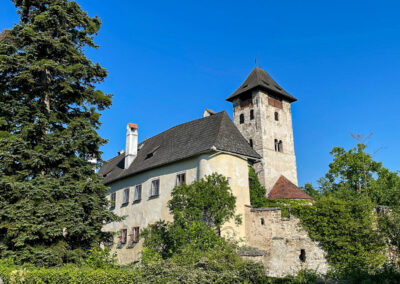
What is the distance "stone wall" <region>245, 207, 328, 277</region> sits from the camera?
1959cm

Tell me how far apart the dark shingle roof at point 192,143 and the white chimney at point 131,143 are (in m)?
0.62

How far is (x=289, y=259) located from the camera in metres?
20.0

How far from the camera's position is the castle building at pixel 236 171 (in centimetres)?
2044

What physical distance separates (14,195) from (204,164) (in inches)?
417

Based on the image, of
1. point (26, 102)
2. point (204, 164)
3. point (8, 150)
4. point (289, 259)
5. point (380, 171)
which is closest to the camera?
point (8, 150)

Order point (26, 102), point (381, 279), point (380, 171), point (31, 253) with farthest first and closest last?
point (380, 171) < point (26, 102) < point (31, 253) < point (381, 279)

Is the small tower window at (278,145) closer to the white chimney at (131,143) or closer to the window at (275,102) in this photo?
the window at (275,102)

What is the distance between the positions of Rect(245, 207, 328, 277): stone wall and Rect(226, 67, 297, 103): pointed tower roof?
590 inches

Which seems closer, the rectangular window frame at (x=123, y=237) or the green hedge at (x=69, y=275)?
the green hedge at (x=69, y=275)

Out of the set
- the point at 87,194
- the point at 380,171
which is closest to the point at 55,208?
the point at 87,194

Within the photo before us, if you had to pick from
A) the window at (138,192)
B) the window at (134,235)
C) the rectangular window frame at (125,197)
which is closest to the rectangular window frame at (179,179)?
the window at (138,192)

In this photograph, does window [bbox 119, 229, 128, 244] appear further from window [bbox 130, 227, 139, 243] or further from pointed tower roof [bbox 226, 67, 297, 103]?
pointed tower roof [bbox 226, 67, 297, 103]

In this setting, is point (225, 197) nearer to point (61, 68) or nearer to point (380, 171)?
point (61, 68)

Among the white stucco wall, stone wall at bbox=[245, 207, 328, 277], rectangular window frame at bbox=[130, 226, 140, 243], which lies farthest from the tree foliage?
rectangular window frame at bbox=[130, 226, 140, 243]
